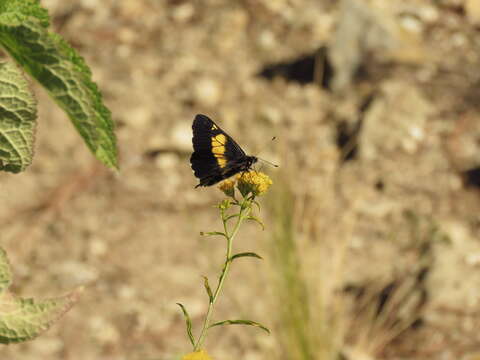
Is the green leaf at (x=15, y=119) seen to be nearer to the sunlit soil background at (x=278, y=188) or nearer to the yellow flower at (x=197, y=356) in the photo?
the yellow flower at (x=197, y=356)

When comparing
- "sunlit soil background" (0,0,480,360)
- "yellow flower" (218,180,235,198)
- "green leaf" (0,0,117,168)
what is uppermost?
"sunlit soil background" (0,0,480,360)

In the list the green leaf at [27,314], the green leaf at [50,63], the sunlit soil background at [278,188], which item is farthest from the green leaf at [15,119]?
the sunlit soil background at [278,188]

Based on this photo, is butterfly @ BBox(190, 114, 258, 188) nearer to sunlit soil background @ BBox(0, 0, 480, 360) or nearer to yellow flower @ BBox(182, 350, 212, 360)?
yellow flower @ BBox(182, 350, 212, 360)

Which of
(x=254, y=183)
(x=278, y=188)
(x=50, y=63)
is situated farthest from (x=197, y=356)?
(x=278, y=188)

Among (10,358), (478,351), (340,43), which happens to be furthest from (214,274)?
(340,43)

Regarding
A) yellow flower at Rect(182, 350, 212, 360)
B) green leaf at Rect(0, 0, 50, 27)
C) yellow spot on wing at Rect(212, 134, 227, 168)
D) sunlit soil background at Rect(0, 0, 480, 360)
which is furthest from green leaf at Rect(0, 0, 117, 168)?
sunlit soil background at Rect(0, 0, 480, 360)

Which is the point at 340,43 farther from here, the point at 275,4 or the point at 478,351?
the point at 478,351
